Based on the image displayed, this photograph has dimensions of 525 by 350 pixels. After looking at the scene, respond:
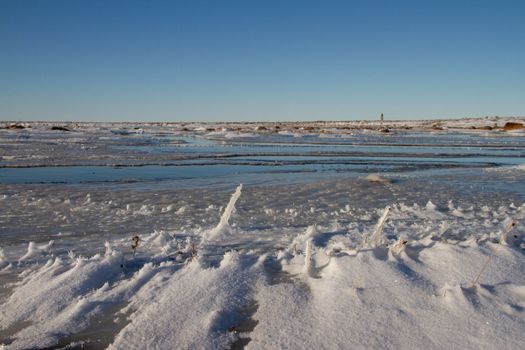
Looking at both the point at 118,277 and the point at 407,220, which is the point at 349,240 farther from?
the point at 118,277

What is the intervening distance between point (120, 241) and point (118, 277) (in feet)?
4.25

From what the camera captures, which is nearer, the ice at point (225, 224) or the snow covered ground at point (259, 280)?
the snow covered ground at point (259, 280)

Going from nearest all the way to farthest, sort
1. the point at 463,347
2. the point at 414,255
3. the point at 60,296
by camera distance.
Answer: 1. the point at 463,347
2. the point at 60,296
3. the point at 414,255

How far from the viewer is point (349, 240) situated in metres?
4.37

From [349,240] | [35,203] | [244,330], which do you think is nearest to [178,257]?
[244,330]

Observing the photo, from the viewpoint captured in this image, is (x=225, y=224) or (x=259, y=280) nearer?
(x=259, y=280)

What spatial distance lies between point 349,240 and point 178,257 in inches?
70.9

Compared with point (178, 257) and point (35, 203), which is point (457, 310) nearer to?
point (178, 257)

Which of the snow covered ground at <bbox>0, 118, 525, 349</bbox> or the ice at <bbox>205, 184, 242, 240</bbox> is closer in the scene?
the snow covered ground at <bbox>0, 118, 525, 349</bbox>

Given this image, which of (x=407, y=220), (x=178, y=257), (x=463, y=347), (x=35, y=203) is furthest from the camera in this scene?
(x=35, y=203)

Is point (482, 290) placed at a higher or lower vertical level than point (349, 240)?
higher

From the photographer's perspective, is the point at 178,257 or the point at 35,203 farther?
the point at 35,203

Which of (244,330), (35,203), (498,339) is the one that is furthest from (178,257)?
(35,203)

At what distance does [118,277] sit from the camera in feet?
10.1
